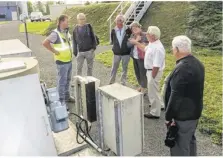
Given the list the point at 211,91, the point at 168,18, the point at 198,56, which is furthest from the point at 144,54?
the point at 168,18

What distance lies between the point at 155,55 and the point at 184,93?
4.22 feet

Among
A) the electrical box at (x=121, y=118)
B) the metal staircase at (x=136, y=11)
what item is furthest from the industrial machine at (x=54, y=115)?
the metal staircase at (x=136, y=11)

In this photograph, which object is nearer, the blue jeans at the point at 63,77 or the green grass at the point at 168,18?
the blue jeans at the point at 63,77

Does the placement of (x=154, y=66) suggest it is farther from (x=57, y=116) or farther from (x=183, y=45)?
(x=57, y=116)

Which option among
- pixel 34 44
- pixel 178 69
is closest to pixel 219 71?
pixel 178 69

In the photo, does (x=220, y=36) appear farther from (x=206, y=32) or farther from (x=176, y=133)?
(x=176, y=133)

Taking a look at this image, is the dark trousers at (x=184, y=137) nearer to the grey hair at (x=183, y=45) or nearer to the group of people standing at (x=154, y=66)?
the group of people standing at (x=154, y=66)

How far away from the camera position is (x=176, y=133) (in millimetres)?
2391

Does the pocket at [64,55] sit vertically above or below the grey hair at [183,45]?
below

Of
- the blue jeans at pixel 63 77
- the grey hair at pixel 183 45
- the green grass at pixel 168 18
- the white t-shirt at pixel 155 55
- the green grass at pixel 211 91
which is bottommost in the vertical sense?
the green grass at pixel 211 91

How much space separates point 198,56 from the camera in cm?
831

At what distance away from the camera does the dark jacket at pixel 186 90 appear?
7.29ft

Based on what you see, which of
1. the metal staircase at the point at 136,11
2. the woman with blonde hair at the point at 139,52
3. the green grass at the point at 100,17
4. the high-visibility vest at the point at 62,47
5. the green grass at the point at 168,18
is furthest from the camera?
the green grass at the point at 100,17

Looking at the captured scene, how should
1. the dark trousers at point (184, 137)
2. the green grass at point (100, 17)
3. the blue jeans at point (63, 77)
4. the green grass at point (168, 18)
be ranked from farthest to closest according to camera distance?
the green grass at point (100, 17) < the green grass at point (168, 18) < the blue jeans at point (63, 77) < the dark trousers at point (184, 137)
